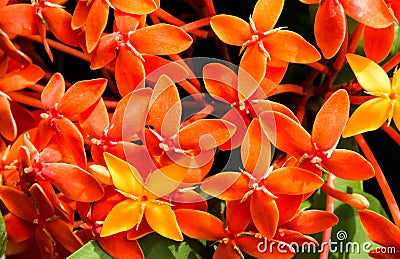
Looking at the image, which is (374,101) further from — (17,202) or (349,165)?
(17,202)

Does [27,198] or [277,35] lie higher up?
[277,35]

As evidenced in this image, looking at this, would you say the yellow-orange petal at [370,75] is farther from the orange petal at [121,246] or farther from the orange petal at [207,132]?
the orange petal at [121,246]

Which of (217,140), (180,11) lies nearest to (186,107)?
(217,140)

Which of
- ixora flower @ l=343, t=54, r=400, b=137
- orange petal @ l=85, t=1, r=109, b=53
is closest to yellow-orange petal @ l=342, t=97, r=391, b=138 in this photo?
ixora flower @ l=343, t=54, r=400, b=137

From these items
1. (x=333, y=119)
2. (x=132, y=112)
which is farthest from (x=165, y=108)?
(x=333, y=119)

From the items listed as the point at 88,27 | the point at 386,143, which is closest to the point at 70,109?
the point at 88,27

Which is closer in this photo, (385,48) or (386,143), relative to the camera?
(385,48)

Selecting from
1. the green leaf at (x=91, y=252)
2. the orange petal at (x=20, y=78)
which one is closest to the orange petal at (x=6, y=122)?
the orange petal at (x=20, y=78)

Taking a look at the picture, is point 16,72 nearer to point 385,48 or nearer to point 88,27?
point 88,27
